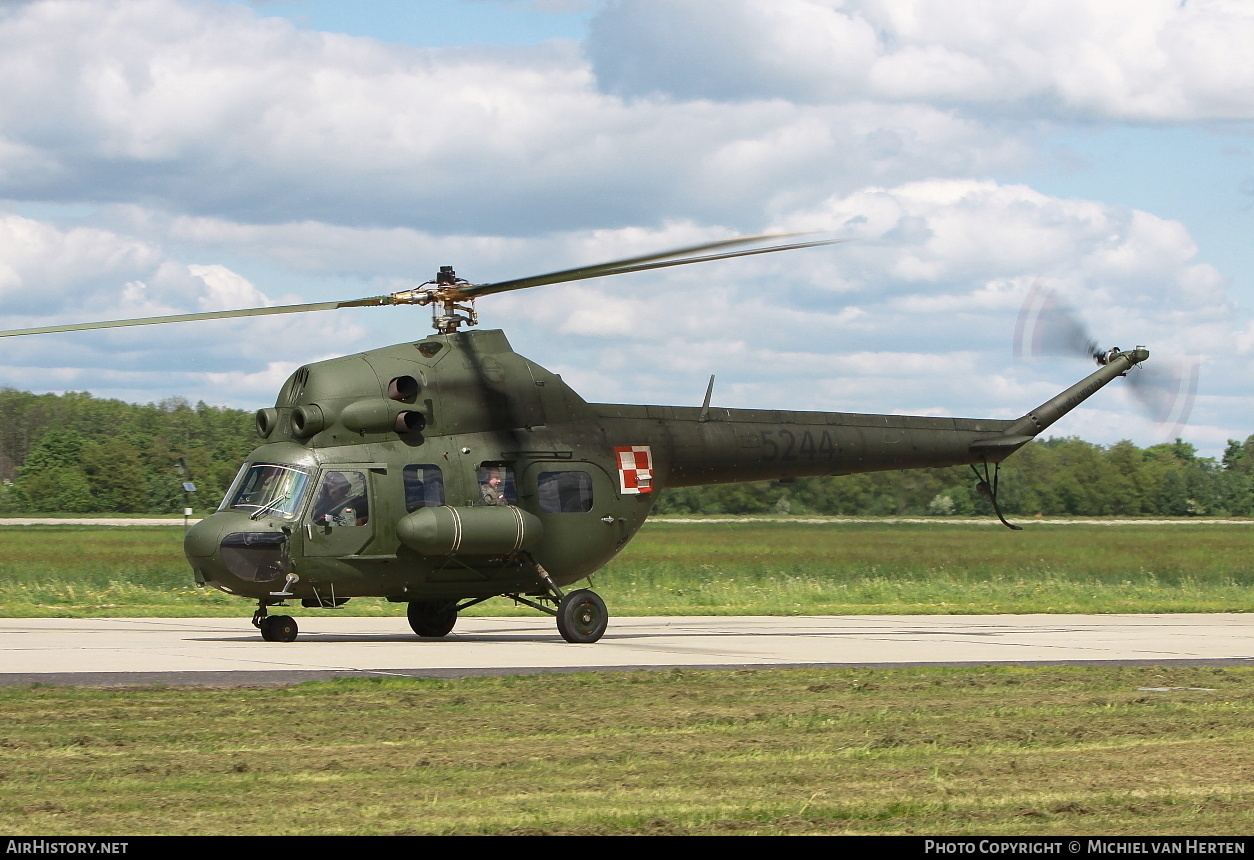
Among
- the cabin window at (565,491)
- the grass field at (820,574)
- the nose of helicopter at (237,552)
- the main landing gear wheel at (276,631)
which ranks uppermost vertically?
the cabin window at (565,491)

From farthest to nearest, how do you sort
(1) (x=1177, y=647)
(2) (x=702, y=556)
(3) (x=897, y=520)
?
(3) (x=897, y=520) < (2) (x=702, y=556) < (1) (x=1177, y=647)

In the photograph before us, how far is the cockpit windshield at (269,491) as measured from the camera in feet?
57.6

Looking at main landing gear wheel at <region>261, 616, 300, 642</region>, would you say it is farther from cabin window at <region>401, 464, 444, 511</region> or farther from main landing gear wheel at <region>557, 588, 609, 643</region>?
main landing gear wheel at <region>557, 588, 609, 643</region>

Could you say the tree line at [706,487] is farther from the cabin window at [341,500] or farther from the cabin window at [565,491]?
the cabin window at [341,500]

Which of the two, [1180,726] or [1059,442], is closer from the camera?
[1180,726]

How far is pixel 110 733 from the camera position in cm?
1034

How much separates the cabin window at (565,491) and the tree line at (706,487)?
158 inches

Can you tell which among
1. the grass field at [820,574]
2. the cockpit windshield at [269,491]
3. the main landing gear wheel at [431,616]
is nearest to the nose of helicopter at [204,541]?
the cockpit windshield at [269,491]

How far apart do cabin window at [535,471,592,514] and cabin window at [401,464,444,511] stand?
1.37 m

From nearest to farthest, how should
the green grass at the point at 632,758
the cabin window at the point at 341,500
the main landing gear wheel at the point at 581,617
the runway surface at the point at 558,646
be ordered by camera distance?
the green grass at the point at 632,758 < the runway surface at the point at 558,646 < the cabin window at the point at 341,500 < the main landing gear wheel at the point at 581,617

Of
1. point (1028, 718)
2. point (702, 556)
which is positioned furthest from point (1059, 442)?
point (1028, 718)

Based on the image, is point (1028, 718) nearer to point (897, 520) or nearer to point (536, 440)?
point (536, 440)

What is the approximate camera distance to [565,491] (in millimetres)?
19297

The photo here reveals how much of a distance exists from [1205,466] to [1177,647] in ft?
231
